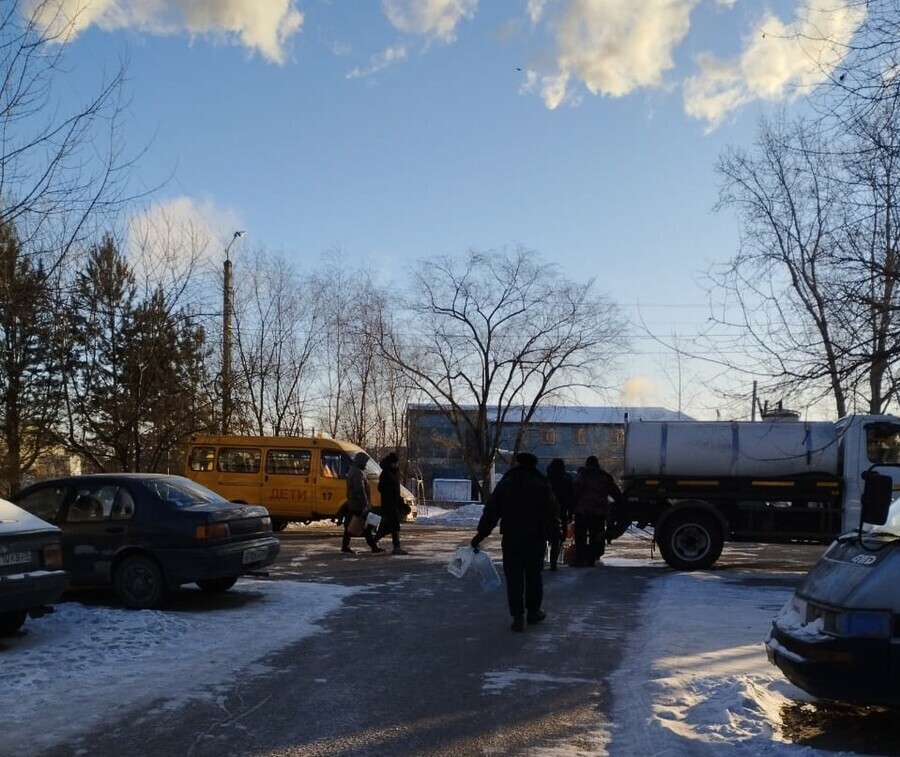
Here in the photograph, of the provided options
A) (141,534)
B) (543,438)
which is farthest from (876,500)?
(543,438)

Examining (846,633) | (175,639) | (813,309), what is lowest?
(175,639)

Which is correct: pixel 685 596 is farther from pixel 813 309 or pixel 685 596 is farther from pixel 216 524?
pixel 216 524

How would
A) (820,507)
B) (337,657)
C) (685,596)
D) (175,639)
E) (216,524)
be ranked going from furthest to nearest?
(820,507) → (685,596) → (216,524) → (175,639) → (337,657)

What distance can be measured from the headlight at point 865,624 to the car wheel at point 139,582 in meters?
7.20

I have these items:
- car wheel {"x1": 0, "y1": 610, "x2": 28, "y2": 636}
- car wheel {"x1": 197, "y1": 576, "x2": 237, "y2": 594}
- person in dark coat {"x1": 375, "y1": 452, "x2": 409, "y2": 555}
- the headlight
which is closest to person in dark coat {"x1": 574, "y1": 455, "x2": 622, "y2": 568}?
person in dark coat {"x1": 375, "y1": 452, "x2": 409, "y2": 555}

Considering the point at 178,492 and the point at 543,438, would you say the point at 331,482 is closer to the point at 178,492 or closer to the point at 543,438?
the point at 178,492

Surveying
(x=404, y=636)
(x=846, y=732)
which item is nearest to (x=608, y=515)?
(x=404, y=636)

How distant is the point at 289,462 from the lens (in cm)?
2275

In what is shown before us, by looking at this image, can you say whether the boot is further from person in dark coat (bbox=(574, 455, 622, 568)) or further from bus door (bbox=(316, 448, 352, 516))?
bus door (bbox=(316, 448, 352, 516))

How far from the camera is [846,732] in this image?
5.85 metres

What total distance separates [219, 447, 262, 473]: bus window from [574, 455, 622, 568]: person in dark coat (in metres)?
10.5

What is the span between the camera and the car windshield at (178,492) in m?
10.5

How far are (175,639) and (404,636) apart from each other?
2.14 m

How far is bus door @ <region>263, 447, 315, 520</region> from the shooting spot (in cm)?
2258
